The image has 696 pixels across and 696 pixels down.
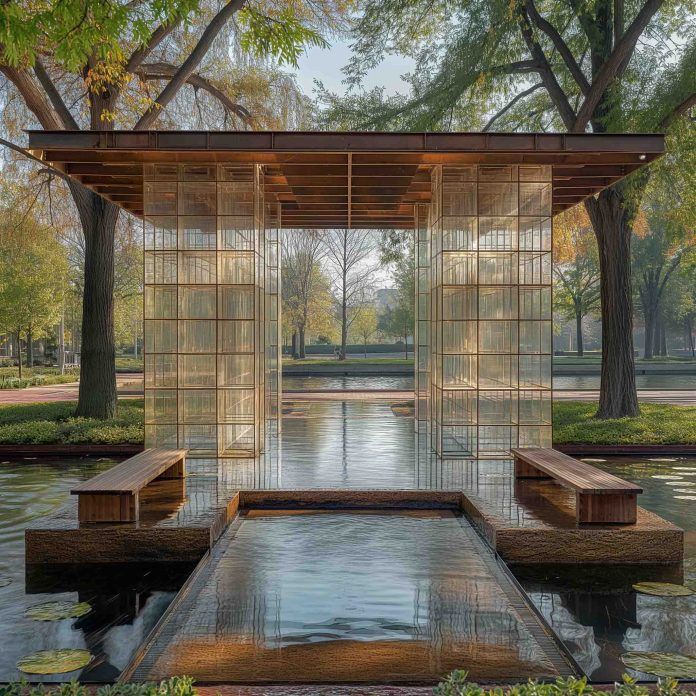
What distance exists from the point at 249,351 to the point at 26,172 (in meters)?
11.8

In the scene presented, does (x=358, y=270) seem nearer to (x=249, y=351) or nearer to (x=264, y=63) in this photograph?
(x=264, y=63)

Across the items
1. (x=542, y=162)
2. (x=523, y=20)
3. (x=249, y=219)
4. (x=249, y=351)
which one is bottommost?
(x=249, y=351)

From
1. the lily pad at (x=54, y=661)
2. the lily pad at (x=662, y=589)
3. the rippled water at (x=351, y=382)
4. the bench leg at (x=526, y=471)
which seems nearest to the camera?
the lily pad at (x=54, y=661)

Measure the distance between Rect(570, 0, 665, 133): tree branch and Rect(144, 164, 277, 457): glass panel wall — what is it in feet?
30.2

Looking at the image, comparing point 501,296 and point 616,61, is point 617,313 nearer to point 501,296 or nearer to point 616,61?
point 616,61

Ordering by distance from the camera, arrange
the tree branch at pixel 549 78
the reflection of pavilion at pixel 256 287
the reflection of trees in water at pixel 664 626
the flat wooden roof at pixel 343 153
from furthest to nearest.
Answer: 1. the tree branch at pixel 549 78
2. the reflection of pavilion at pixel 256 287
3. the flat wooden roof at pixel 343 153
4. the reflection of trees in water at pixel 664 626

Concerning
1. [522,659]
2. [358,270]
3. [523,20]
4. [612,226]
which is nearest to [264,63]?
[523,20]

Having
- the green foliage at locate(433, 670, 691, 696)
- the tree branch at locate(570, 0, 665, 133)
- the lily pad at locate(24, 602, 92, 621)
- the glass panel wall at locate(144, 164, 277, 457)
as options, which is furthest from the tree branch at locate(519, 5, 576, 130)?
the green foliage at locate(433, 670, 691, 696)

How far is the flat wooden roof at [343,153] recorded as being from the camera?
11.3 metres

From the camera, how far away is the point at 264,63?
20984mm

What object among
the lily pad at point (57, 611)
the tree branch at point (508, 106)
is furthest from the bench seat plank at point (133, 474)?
the tree branch at point (508, 106)

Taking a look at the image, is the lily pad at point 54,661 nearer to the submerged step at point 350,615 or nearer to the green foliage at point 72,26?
the submerged step at point 350,615

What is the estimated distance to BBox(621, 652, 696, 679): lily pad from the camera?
5.47m

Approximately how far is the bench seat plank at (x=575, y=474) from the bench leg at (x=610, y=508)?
0.14 m
